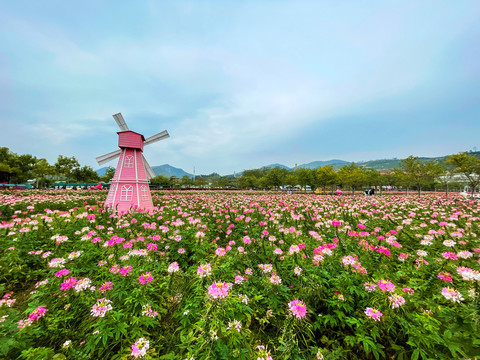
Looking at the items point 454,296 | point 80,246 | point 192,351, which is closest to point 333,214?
point 454,296

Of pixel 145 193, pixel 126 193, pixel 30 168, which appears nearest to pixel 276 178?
pixel 145 193

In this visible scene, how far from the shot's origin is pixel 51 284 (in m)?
2.93

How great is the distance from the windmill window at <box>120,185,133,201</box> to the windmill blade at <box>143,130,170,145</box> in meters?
5.55

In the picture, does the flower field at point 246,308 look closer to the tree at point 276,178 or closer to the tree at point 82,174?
the tree at point 276,178

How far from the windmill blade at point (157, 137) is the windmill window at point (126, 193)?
219 inches

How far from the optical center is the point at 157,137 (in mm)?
16391

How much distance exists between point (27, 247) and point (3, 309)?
3.45 meters

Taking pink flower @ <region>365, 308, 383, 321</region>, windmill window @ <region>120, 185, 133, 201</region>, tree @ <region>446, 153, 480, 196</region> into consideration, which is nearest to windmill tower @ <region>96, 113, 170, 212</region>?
windmill window @ <region>120, 185, 133, 201</region>

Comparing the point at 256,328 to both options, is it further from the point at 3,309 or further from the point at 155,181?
the point at 155,181

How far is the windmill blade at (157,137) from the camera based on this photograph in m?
16.2

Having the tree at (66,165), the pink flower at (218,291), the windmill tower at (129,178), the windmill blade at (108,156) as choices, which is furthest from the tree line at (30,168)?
the pink flower at (218,291)

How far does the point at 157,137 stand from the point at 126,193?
6.36 metres

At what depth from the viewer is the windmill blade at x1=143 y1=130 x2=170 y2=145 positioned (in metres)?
16.2

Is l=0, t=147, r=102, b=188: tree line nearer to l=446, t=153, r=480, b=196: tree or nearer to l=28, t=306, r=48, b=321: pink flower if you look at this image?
l=28, t=306, r=48, b=321: pink flower
